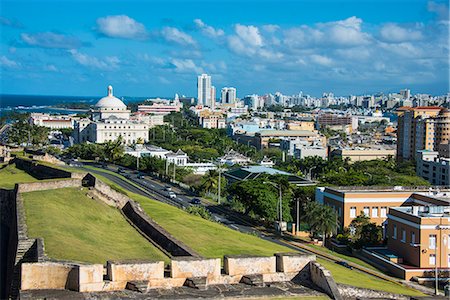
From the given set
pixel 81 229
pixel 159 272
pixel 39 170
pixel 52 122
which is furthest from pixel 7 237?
pixel 52 122

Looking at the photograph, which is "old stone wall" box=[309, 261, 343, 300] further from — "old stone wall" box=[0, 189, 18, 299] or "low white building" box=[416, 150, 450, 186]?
"low white building" box=[416, 150, 450, 186]

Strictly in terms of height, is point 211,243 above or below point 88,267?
below

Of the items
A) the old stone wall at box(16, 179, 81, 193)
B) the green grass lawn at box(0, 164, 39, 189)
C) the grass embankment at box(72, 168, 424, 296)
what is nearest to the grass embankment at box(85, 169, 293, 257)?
the grass embankment at box(72, 168, 424, 296)

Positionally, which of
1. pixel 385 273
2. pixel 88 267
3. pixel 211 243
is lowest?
pixel 385 273

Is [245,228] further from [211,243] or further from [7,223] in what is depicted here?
[7,223]

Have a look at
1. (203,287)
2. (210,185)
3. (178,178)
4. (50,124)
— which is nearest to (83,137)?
(50,124)

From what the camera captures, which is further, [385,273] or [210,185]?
[210,185]
